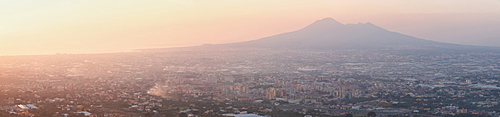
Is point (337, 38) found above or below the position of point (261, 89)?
above

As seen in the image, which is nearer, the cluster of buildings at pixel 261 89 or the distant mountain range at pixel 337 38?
the cluster of buildings at pixel 261 89

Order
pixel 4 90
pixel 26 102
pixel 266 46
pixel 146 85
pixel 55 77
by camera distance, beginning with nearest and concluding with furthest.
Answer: pixel 26 102
pixel 4 90
pixel 146 85
pixel 55 77
pixel 266 46

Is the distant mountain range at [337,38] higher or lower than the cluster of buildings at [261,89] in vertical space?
higher

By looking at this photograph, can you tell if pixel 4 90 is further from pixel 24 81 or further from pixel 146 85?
pixel 146 85

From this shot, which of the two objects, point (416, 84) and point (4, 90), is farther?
point (416, 84)

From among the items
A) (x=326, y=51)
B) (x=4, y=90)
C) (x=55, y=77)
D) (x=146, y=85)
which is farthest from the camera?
(x=326, y=51)

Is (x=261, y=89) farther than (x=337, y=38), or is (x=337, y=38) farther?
(x=337, y=38)

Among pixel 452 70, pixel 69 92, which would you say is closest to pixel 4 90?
pixel 69 92

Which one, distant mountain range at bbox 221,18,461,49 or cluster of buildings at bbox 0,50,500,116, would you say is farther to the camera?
distant mountain range at bbox 221,18,461,49
